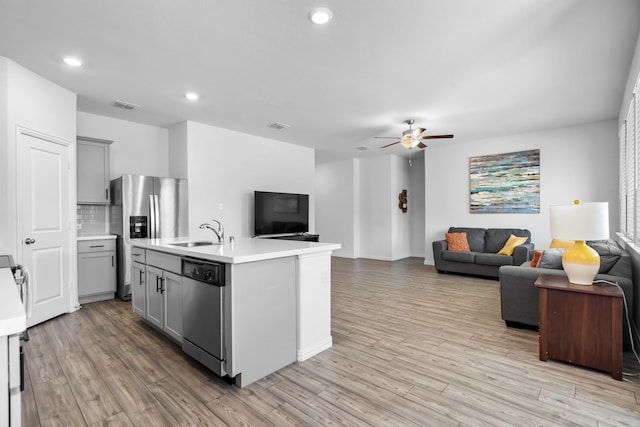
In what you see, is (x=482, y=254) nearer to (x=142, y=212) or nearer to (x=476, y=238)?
(x=476, y=238)

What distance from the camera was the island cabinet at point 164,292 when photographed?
2592 millimetres

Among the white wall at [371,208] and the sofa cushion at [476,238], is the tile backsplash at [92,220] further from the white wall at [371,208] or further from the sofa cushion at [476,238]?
the sofa cushion at [476,238]

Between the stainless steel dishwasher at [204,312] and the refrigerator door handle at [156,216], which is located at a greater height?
the refrigerator door handle at [156,216]

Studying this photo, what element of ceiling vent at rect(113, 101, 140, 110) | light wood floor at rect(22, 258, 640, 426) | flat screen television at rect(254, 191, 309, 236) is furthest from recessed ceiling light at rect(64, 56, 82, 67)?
flat screen television at rect(254, 191, 309, 236)

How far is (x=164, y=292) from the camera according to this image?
9.16 feet

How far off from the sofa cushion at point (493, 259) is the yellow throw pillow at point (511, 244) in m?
0.20

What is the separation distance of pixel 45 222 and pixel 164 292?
1969mm

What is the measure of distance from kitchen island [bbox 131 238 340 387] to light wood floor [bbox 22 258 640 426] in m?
0.14

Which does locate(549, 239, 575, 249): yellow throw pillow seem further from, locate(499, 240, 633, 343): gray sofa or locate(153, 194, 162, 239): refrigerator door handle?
locate(153, 194, 162, 239): refrigerator door handle

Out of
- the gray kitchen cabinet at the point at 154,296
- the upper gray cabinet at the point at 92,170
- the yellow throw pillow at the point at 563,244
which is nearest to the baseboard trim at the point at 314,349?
the gray kitchen cabinet at the point at 154,296

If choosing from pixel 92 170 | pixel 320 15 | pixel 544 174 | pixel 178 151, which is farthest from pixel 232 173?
pixel 544 174

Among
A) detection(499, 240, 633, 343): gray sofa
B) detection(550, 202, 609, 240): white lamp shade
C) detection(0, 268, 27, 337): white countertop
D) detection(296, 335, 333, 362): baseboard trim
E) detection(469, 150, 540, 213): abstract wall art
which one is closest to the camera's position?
detection(0, 268, 27, 337): white countertop

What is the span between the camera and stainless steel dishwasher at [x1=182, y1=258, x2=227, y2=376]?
2.13 meters

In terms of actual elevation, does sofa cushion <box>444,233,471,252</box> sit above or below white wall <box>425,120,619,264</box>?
below
